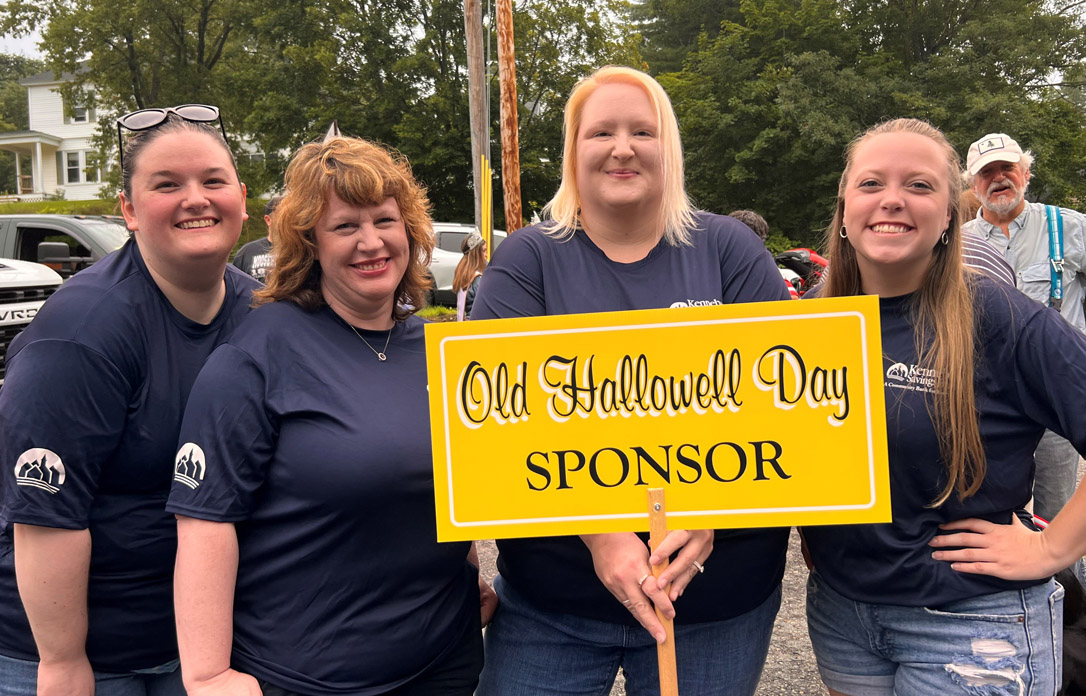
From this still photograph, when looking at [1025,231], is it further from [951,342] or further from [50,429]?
[50,429]

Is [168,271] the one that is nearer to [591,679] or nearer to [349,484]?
[349,484]

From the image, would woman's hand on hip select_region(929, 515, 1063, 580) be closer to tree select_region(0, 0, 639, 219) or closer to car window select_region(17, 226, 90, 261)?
car window select_region(17, 226, 90, 261)

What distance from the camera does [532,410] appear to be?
1548mm

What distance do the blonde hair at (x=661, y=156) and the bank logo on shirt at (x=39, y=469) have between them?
1.18 metres

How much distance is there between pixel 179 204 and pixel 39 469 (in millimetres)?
634

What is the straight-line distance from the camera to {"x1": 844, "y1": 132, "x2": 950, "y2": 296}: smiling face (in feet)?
5.67

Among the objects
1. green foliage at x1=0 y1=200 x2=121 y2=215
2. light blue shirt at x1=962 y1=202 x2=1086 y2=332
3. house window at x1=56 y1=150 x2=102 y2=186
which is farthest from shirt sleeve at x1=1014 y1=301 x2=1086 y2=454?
house window at x1=56 y1=150 x2=102 y2=186

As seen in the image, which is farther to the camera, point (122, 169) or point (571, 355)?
point (122, 169)

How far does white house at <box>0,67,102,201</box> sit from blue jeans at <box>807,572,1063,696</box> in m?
47.6

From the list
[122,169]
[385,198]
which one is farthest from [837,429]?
[122,169]

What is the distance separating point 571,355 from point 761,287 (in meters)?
0.54

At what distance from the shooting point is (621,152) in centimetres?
178

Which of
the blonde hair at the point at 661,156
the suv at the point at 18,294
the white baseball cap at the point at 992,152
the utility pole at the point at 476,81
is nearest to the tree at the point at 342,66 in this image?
the utility pole at the point at 476,81

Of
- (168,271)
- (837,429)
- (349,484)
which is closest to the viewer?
(837,429)
